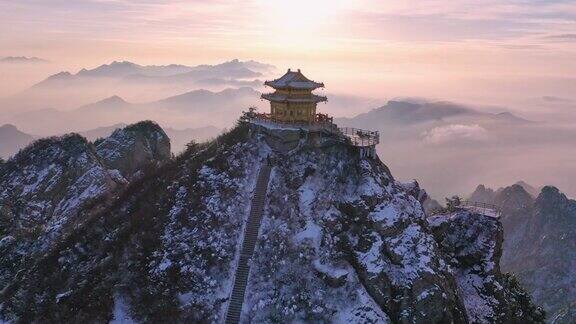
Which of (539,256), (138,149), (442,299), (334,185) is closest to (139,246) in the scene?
(334,185)

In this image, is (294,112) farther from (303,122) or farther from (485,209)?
(485,209)

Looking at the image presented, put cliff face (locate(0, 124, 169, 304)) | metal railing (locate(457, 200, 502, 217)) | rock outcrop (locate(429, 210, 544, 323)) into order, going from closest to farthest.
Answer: rock outcrop (locate(429, 210, 544, 323)) → cliff face (locate(0, 124, 169, 304)) → metal railing (locate(457, 200, 502, 217))

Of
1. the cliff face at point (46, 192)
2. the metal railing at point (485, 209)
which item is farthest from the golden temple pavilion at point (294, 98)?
the cliff face at point (46, 192)

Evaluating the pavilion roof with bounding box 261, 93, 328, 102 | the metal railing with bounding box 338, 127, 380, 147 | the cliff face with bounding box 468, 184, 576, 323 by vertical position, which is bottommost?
the cliff face with bounding box 468, 184, 576, 323

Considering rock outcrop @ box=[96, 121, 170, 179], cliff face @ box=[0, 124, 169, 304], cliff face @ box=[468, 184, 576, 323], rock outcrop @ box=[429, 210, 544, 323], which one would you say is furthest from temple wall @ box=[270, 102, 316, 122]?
cliff face @ box=[468, 184, 576, 323]

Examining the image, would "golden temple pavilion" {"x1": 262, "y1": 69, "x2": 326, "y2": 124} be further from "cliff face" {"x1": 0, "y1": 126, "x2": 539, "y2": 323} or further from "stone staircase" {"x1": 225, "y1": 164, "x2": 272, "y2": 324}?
"stone staircase" {"x1": 225, "y1": 164, "x2": 272, "y2": 324}

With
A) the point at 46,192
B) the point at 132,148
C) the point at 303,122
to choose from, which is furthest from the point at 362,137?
the point at 132,148

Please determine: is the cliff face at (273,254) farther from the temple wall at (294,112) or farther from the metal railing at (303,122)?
the temple wall at (294,112)
